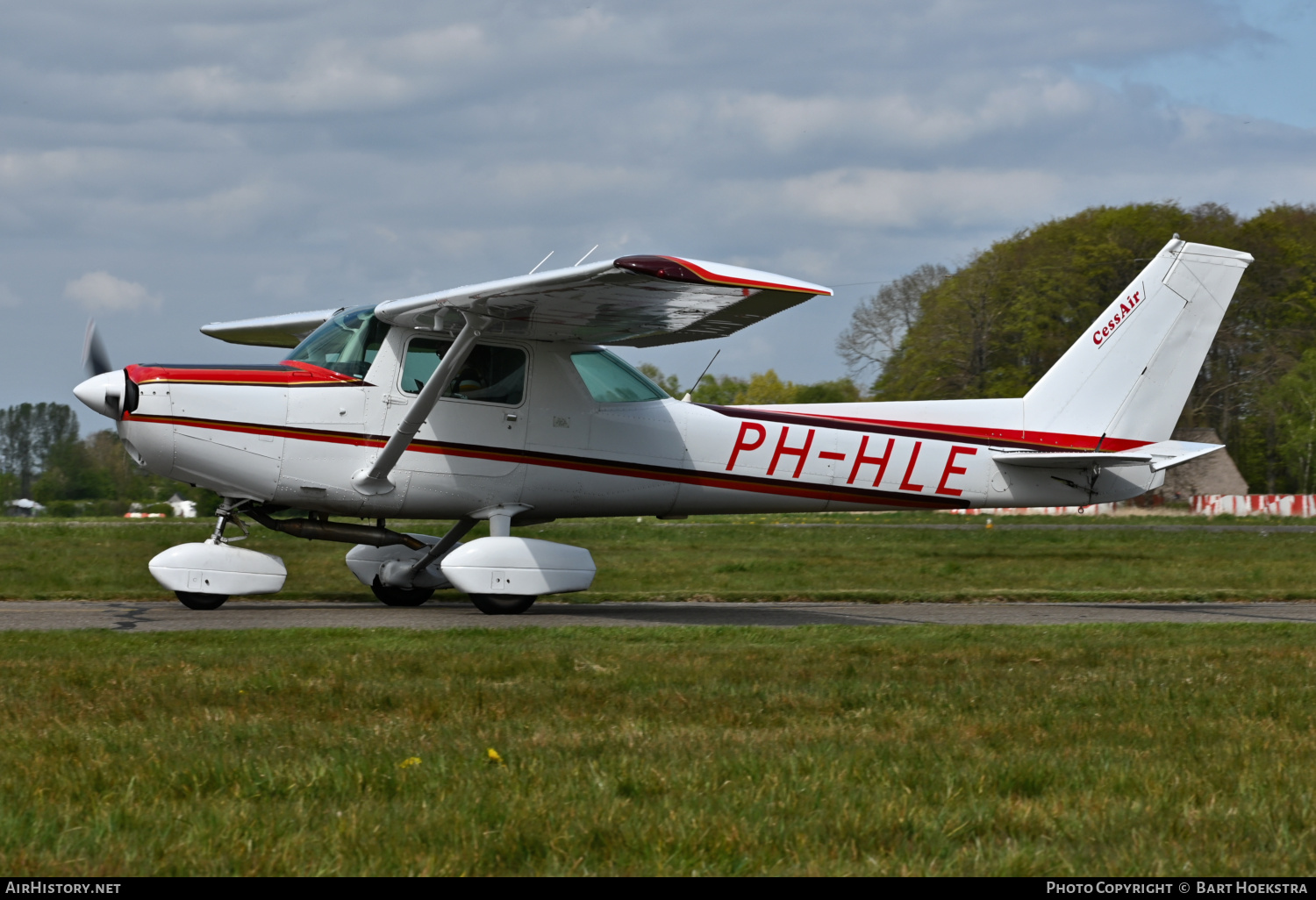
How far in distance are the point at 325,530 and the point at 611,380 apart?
10.3 feet

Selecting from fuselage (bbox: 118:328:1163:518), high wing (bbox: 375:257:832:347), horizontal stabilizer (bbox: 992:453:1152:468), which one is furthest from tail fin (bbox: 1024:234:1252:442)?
high wing (bbox: 375:257:832:347)

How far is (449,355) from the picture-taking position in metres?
10.9

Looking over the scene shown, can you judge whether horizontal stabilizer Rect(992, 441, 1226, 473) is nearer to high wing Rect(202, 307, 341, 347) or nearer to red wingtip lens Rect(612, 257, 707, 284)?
red wingtip lens Rect(612, 257, 707, 284)

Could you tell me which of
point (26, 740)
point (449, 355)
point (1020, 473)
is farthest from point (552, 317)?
point (26, 740)

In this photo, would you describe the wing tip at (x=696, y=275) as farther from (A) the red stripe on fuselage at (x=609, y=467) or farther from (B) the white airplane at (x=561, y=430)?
(A) the red stripe on fuselage at (x=609, y=467)

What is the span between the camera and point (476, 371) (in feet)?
38.2

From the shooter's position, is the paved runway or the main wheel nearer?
the paved runway

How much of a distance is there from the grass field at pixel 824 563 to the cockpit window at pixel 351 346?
317cm

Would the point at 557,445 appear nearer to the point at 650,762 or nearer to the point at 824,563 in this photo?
the point at 650,762

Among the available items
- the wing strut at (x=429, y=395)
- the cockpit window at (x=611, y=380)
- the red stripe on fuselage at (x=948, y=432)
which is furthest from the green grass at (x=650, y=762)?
the red stripe on fuselage at (x=948, y=432)

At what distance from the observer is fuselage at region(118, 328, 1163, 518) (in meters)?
11.2

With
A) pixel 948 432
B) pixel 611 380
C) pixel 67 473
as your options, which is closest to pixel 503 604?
pixel 611 380

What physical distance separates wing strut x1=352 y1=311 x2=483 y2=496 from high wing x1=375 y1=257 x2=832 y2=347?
0.56ft

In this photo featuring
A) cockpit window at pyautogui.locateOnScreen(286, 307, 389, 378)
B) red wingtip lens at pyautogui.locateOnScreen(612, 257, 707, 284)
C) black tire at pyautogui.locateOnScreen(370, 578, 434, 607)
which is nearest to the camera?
red wingtip lens at pyautogui.locateOnScreen(612, 257, 707, 284)
